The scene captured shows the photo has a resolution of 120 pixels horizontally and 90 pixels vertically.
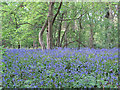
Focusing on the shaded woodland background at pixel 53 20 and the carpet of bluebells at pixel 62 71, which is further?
the shaded woodland background at pixel 53 20

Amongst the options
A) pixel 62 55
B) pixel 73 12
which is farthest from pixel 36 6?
pixel 62 55

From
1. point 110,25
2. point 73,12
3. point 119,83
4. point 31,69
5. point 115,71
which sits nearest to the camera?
point 119,83

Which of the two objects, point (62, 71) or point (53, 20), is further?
point (53, 20)

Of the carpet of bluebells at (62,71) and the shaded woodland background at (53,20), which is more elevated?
the shaded woodland background at (53,20)

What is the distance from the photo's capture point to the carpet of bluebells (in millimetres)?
3959

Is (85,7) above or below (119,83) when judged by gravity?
above

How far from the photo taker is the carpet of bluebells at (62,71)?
3.96 metres

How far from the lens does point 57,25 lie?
39.4 ft

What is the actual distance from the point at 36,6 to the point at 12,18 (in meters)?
1.92

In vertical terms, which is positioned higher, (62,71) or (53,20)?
(53,20)

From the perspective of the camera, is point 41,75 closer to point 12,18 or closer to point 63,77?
point 63,77

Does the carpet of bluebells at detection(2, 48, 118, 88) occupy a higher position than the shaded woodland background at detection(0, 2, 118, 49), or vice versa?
the shaded woodland background at detection(0, 2, 118, 49)

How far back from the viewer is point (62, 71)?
423 centimetres

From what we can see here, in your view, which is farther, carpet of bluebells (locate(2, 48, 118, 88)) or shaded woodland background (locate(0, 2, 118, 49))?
shaded woodland background (locate(0, 2, 118, 49))
